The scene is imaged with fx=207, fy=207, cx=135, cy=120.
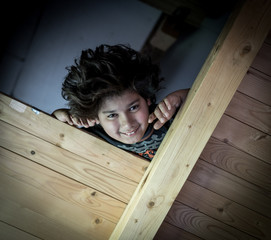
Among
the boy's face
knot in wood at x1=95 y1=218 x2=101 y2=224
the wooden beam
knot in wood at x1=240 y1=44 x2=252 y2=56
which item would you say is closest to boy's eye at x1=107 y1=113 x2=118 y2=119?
the boy's face

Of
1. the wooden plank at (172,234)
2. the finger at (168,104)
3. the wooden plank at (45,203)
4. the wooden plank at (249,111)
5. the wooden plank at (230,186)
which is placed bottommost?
the wooden plank at (45,203)

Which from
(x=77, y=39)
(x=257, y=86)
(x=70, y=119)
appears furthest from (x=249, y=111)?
(x=77, y=39)

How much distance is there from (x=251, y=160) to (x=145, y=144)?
0.59 metres

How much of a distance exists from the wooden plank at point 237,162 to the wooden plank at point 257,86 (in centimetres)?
22

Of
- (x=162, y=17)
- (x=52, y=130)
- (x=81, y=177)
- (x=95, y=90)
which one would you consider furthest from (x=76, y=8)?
(x=81, y=177)

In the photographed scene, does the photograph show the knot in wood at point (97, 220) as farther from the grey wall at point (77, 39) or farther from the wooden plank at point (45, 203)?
the grey wall at point (77, 39)

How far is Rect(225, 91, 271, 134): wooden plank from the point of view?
79 centimetres

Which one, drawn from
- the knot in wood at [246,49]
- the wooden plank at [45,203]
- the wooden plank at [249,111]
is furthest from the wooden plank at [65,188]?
the knot in wood at [246,49]

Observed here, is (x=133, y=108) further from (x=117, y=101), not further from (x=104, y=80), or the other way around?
(x=104, y=80)

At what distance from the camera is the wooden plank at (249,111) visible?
79 centimetres

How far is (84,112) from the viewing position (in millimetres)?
1063

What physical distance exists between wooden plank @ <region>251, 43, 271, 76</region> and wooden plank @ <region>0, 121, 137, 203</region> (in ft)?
2.18

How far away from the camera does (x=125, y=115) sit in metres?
0.99

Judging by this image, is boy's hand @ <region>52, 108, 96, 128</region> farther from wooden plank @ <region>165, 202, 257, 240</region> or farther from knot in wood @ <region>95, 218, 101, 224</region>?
wooden plank @ <region>165, 202, 257, 240</region>
